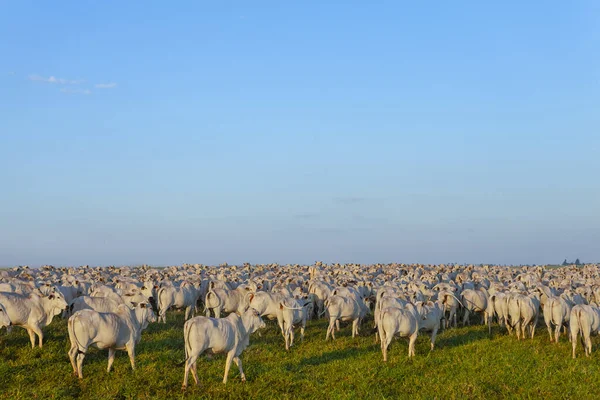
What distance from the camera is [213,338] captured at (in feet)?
48.3

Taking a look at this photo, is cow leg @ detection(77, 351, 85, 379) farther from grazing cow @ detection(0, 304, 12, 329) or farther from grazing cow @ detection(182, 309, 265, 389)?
grazing cow @ detection(0, 304, 12, 329)

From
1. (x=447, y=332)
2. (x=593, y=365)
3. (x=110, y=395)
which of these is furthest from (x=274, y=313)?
(x=593, y=365)

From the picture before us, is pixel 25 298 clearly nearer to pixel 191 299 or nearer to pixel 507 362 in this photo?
pixel 191 299

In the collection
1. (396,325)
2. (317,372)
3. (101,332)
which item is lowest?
(317,372)

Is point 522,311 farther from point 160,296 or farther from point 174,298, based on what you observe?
point 160,296

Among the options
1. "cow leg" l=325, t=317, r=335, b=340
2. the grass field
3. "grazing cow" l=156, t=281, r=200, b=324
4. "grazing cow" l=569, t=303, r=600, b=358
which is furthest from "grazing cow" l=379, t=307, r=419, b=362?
"grazing cow" l=156, t=281, r=200, b=324

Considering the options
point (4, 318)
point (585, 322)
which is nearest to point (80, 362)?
point (4, 318)

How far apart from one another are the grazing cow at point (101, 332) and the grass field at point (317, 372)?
0.54 meters

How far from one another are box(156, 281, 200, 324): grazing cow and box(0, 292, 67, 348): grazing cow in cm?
605

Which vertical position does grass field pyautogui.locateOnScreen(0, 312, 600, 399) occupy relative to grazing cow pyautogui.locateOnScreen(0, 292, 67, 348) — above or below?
below

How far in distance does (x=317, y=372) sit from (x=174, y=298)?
1021cm

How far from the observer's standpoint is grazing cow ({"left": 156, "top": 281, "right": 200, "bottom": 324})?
2467cm

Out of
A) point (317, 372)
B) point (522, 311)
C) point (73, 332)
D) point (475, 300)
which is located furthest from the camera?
point (475, 300)

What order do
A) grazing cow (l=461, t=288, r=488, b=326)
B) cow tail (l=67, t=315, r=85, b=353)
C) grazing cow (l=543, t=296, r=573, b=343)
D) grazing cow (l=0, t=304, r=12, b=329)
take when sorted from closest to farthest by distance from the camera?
cow tail (l=67, t=315, r=85, b=353), grazing cow (l=0, t=304, r=12, b=329), grazing cow (l=543, t=296, r=573, b=343), grazing cow (l=461, t=288, r=488, b=326)
